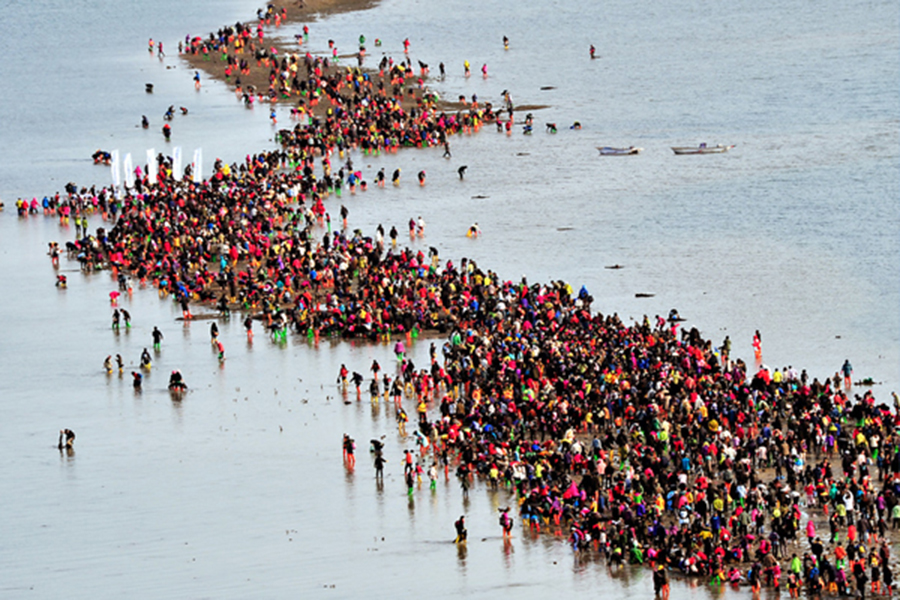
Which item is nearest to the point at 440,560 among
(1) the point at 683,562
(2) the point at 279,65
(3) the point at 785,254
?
(1) the point at 683,562

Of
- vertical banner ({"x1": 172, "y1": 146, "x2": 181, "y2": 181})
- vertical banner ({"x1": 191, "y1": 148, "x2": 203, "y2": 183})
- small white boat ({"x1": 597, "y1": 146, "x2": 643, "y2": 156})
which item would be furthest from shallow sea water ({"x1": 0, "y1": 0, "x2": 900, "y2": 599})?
vertical banner ({"x1": 172, "y1": 146, "x2": 181, "y2": 181})

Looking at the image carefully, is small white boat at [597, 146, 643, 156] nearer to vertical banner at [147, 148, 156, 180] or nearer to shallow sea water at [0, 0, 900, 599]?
shallow sea water at [0, 0, 900, 599]

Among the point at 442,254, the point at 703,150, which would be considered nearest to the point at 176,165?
the point at 442,254

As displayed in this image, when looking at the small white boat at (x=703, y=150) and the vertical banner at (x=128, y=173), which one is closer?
the vertical banner at (x=128, y=173)

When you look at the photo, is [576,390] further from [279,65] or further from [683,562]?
[279,65]

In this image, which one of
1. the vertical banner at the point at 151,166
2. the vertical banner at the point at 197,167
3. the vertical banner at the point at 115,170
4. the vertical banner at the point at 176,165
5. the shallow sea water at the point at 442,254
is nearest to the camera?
the shallow sea water at the point at 442,254

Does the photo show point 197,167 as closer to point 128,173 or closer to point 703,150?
Result: point 128,173

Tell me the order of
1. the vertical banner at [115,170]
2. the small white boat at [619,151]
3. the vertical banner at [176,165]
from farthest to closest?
the small white boat at [619,151] < the vertical banner at [176,165] < the vertical banner at [115,170]

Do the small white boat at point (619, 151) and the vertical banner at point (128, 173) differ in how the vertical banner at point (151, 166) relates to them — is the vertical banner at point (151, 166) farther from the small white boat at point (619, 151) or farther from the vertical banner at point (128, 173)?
the small white boat at point (619, 151)

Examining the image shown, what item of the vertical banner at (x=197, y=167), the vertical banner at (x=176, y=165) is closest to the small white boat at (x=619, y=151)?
the vertical banner at (x=197, y=167)
